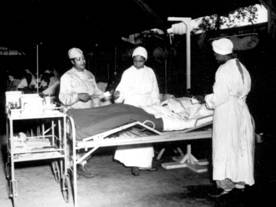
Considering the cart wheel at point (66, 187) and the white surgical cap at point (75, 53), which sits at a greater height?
the white surgical cap at point (75, 53)

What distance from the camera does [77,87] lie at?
5730mm

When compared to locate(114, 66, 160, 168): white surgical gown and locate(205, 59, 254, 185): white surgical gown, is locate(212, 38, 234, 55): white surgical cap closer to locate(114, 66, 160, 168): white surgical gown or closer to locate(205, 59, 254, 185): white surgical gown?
locate(205, 59, 254, 185): white surgical gown

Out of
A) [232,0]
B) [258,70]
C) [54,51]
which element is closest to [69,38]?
[54,51]

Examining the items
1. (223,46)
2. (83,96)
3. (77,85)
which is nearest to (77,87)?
(77,85)

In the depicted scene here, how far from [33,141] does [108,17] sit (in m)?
5.65

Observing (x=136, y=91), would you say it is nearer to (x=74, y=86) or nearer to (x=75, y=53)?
(x=74, y=86)

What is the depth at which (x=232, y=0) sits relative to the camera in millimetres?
6004

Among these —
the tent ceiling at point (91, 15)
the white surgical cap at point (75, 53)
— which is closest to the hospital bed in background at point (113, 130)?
the white surgical cap at point (75, 53)

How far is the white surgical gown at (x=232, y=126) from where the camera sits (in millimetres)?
4477

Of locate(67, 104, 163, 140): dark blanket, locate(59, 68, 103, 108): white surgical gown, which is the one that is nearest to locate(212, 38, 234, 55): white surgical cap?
locate(67, 104, 163, 140): dark blanket

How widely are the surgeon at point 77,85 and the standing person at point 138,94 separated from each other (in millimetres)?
432

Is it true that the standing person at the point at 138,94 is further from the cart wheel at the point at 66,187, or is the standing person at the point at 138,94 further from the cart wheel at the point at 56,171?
the cart wheel at the point at 66,187

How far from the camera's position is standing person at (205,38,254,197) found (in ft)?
14.7

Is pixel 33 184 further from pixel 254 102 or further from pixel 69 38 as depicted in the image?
Answer: pixel 69 38
